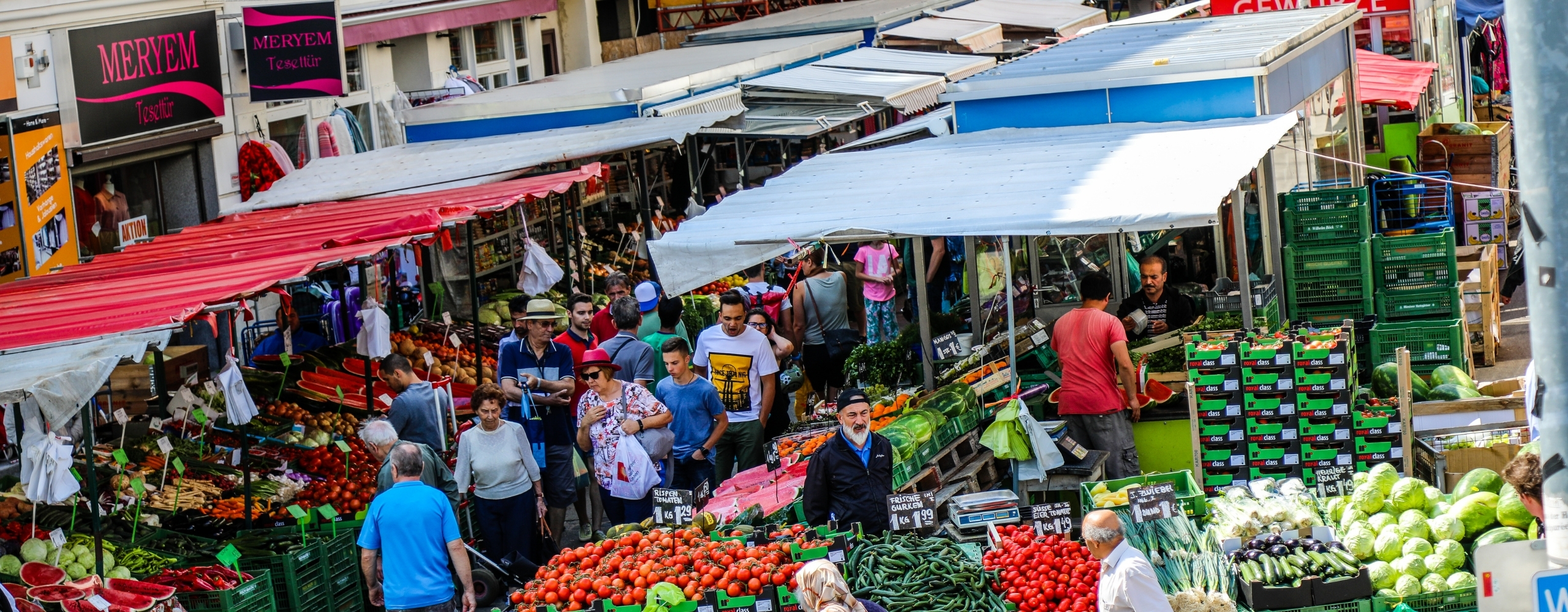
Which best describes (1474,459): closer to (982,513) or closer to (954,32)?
(982,513)

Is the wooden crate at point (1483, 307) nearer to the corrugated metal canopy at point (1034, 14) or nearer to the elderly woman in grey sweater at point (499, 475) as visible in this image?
the elderly woman in grey sweater at point (499, 475)

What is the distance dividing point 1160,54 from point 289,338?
753cm

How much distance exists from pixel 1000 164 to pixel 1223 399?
2.37 meters

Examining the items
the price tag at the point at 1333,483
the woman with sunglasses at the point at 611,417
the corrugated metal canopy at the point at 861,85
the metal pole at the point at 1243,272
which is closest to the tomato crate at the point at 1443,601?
the price tag at the point at 1333,483

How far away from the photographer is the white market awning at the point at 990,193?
9.12 metres

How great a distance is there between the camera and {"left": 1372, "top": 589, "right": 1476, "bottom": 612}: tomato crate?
24.2 ft

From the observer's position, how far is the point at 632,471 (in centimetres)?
996

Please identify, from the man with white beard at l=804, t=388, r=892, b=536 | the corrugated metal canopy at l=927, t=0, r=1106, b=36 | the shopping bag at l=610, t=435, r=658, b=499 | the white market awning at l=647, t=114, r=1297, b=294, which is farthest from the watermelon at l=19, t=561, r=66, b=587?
the corrugated metal canopy at l=927, t=0, r=1106, b=36

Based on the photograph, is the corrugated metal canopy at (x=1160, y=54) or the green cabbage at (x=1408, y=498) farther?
the corrugated metal canopy at (x=1160, y=54)

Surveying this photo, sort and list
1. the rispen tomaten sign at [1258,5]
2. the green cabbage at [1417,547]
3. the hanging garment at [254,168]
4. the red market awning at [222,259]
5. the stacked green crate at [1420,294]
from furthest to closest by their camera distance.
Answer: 1. the rispen tomaten sign at [1258,5]
2. the hanging garment at [254,168]
3. the stacked green crate at [1420,294]
4. the red market awning at [222,259]
5. the green cabbage at [1417,547]

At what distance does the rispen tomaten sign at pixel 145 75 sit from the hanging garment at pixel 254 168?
0.48 metres

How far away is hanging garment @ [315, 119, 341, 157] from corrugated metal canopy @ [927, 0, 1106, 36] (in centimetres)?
1091

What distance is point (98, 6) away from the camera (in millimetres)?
13648

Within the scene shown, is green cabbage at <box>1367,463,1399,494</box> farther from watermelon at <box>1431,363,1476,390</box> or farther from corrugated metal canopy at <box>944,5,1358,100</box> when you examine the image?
corrugated metal canopy at <box>944,5,1358,100</box>
